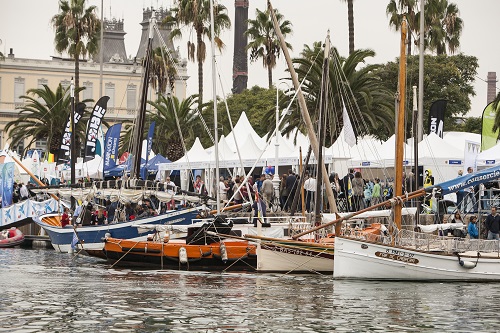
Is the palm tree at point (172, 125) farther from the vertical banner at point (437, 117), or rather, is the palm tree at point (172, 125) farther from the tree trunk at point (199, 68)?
the vertical banner at point (437, 117)

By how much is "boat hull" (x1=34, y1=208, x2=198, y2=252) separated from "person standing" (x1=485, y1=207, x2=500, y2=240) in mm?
10550

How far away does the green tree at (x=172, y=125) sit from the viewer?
247ft

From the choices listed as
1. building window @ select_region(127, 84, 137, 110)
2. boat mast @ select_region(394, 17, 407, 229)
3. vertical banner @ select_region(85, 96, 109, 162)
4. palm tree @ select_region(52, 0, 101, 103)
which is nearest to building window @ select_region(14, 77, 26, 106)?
building window @ select_region(127, 84, 137, 110)

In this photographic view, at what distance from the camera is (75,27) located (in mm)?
80750

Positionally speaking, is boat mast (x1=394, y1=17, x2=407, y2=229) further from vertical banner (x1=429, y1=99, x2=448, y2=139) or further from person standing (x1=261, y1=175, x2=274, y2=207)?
vertical banner (x1=429, y1=99, x2=448, y2=139)

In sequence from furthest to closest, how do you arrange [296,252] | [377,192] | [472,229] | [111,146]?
[111,146] < [377,192] < [472,229] < [296,252]

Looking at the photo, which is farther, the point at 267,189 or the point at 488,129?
the point at 488,129

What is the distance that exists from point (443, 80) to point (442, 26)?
385 centimetres

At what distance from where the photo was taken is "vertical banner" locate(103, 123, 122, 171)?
51031 millimetres

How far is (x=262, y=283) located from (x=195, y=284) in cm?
176

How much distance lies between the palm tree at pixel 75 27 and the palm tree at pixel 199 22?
6.23 metres

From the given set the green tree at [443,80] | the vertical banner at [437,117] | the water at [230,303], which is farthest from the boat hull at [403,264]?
the green tree at [443,80]

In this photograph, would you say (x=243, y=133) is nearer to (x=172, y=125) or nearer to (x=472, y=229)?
(x=172, y=125)

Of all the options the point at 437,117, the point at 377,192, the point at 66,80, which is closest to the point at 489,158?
the point at 377,192
